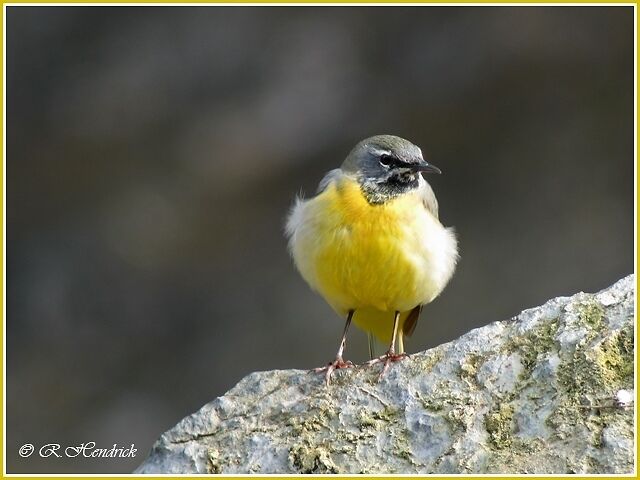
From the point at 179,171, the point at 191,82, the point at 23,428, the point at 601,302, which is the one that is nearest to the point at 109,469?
the point at 23,428

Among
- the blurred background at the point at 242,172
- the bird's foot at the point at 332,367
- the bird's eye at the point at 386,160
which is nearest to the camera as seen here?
the bird's foot at the point at 332,367

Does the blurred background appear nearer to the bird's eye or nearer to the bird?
the bird

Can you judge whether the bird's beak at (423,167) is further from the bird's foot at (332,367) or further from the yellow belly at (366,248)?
the bird's foot at (332,367)

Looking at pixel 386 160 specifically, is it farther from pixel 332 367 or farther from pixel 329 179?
pixel 332 367

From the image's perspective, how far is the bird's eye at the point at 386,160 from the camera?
643 centimetres

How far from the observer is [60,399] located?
40.7 feet

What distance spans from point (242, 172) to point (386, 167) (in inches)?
239

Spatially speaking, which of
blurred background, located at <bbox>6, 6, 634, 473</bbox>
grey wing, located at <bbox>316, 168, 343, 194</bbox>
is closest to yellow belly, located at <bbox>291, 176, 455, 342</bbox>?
grey wing, located at <bbox>316, 168, 343, 194</bbox>

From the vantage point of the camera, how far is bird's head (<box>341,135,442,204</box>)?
20.8 feet

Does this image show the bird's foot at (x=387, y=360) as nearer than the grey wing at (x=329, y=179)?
Yes

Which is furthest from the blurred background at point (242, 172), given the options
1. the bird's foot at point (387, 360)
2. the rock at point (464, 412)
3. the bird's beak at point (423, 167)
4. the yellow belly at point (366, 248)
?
the rock at point (464, 412)

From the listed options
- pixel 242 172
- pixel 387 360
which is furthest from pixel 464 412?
pixel 242 172

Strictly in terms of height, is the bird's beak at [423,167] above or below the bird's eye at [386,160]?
below

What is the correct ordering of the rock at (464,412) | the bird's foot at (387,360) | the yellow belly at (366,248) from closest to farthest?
the rock at (464,412) → the bird's foot at (387,360) → the yellow belly at (366,248)
